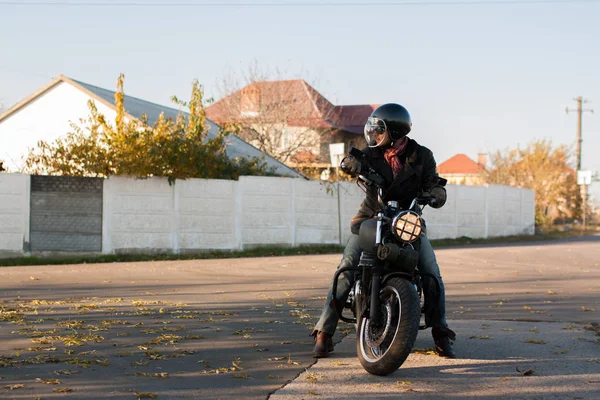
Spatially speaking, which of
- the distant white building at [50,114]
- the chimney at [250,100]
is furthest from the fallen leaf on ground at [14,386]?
the chimney at [250,100]

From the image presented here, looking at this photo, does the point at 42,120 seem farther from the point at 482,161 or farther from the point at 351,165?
the point at 482,161

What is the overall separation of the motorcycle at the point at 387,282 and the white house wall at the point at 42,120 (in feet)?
79.7

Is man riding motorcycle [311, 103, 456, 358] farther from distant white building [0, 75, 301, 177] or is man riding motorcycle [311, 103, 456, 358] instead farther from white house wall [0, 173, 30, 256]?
distant white building [0, 75, 301, 177]

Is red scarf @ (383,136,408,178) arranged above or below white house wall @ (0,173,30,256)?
above

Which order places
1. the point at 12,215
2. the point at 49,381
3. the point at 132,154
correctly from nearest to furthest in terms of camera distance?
the point at 49,381, the point at 12,215, the point at 132,154

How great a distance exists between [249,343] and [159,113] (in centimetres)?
2615

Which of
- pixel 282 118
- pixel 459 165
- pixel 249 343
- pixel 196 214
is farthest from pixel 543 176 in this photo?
pixel 459 165

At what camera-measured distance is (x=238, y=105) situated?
1807 inches

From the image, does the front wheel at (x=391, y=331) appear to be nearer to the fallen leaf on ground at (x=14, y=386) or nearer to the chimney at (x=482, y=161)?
the fallen leaf on ground at (x=14, y=386)

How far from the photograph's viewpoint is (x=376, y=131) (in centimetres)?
615

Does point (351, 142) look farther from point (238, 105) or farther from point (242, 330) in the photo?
point (242, 330)

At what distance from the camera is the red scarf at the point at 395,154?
6.20 m

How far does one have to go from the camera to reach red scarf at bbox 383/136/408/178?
6197mm

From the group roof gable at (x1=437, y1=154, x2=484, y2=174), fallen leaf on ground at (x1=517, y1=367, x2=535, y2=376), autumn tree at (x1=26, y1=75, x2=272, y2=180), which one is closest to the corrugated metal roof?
autumn tree at (x1=26, y1=75, x2=272, y2=180)
